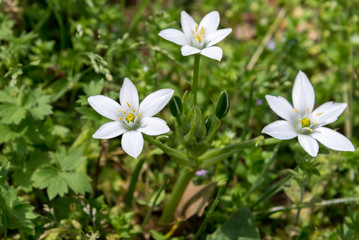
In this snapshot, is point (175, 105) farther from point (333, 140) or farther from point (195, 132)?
point (333, 140)

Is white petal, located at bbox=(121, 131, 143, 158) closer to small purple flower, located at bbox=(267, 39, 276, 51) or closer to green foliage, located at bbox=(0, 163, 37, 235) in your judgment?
green foliage, located at bbox=(0, 163, 37, 235)

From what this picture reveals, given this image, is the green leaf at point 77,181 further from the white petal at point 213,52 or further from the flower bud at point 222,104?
the white petal at point 213,52

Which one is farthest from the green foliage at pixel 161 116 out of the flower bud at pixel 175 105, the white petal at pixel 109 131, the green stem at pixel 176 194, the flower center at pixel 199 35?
the flower center at pixel 199 35

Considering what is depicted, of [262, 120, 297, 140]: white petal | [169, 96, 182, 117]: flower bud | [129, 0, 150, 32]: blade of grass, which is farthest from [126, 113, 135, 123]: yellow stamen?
[129, 0, 150, 32]: blade of grass

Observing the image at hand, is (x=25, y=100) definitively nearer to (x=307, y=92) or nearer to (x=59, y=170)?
(x=59, y=170)

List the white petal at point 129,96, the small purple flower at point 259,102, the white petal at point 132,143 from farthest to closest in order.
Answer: the small purple flower at point 259,102
the white petal at point 129,96
the white petal at point 132,143

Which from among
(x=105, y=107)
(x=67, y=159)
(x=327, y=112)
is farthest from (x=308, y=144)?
(x=67, y=159)

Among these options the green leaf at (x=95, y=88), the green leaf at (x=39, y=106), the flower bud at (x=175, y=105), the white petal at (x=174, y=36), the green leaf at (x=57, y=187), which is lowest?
the green leaf at (x=57, y=187)
